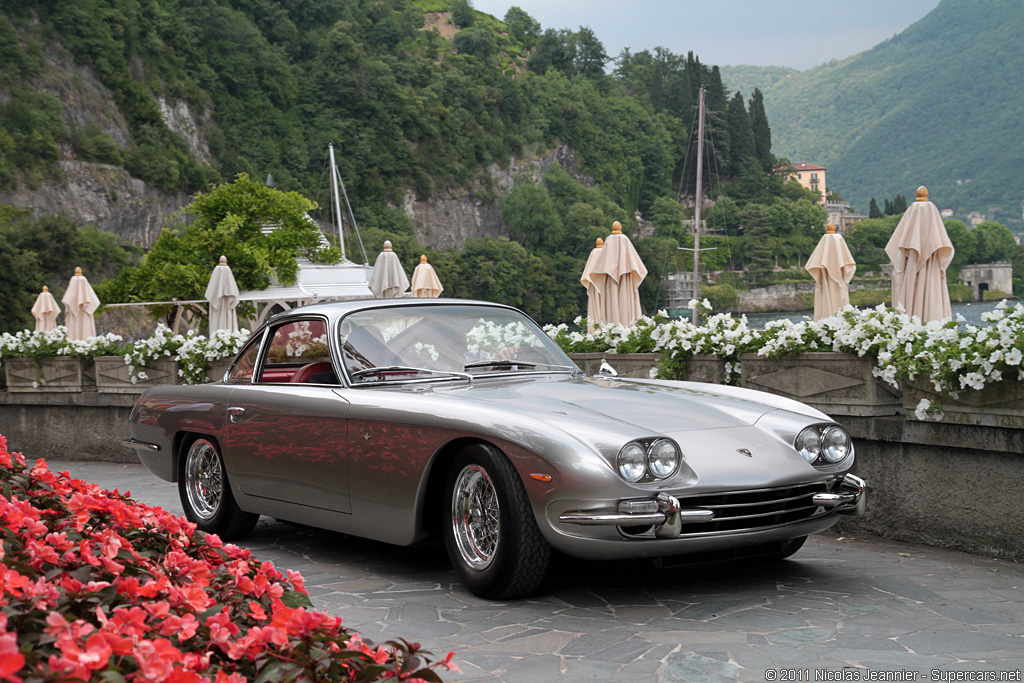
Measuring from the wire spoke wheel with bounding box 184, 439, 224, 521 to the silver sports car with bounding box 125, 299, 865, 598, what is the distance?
0.02 m

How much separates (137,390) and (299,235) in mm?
41749

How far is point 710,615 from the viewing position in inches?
168

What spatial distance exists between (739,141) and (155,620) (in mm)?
164877

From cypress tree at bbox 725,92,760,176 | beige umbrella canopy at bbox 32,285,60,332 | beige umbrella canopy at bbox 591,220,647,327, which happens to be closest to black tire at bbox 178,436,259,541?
beige umbrella canopy at bbox 591,220,647,327

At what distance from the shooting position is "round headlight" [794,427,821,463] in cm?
474

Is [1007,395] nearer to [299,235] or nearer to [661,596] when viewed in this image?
[661,596]

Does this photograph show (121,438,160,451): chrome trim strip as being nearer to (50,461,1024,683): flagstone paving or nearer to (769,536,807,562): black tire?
(50,461,1024,683): flagstone paving

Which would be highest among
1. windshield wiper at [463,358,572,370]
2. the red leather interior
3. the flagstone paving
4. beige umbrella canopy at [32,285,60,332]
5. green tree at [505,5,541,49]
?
green tree at [505,5,541,49]

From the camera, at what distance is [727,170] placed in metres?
159

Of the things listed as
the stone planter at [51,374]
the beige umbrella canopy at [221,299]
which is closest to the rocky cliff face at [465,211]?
the beige umbrella canopy at [221,299]

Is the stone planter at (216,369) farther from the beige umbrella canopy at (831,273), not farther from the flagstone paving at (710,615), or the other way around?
the beige umbrella canopy at (831,273)

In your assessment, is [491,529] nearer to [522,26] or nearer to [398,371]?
[398,371]

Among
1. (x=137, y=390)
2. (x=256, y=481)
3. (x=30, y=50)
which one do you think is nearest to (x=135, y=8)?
(x=30, y=50)

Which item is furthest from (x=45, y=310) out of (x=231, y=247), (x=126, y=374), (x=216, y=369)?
(x=231, y=247)
